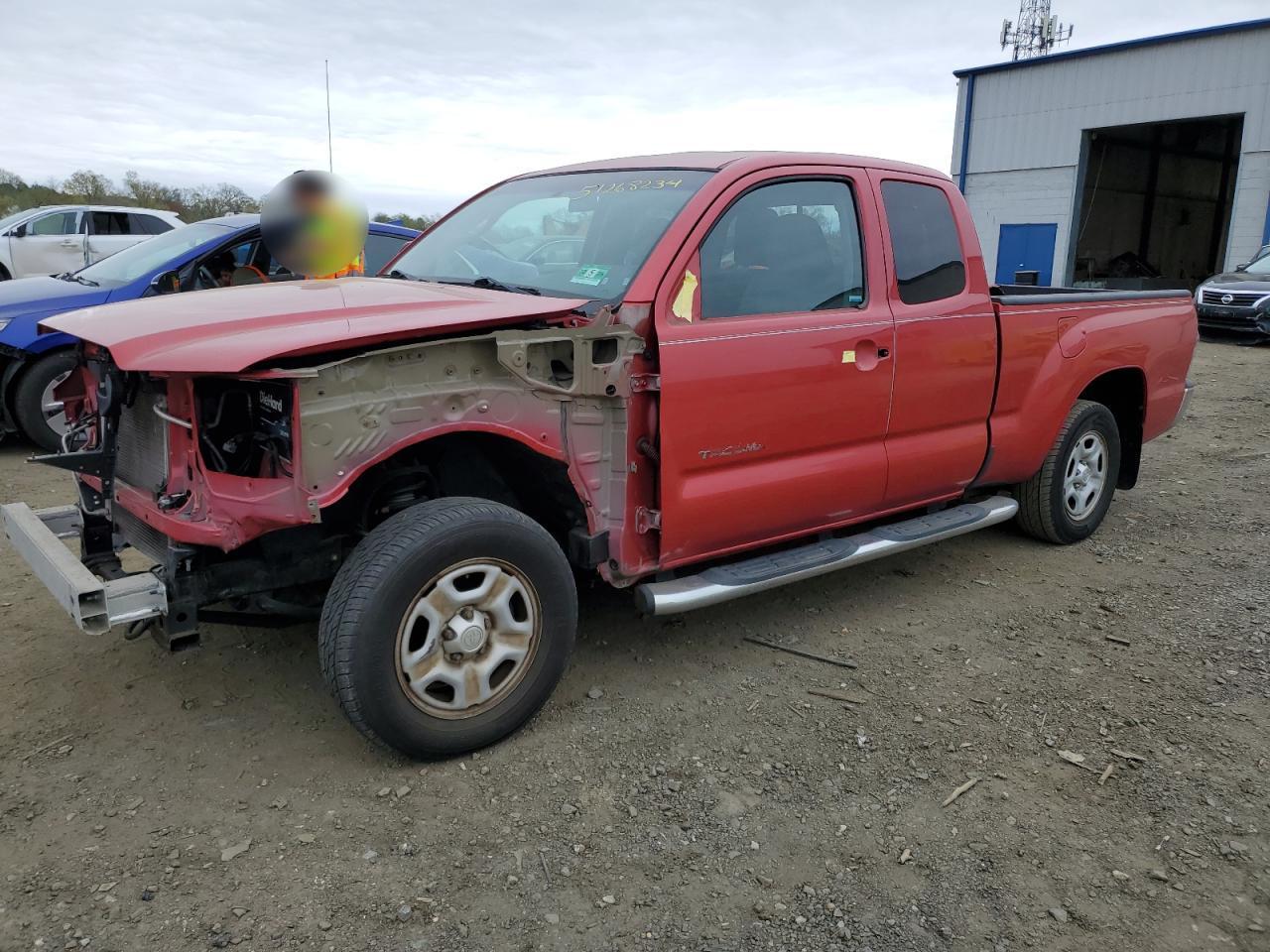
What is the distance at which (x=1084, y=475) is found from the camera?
541cm

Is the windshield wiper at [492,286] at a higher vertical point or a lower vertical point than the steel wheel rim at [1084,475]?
higher

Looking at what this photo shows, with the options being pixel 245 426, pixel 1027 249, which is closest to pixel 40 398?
pixel 245 426

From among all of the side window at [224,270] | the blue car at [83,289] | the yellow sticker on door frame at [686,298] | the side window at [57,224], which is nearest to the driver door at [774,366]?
the yellow sticker on door frame at [686,298]

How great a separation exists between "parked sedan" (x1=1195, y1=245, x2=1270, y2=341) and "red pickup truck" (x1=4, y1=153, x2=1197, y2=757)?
12129 mm

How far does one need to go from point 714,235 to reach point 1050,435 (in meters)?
2.40

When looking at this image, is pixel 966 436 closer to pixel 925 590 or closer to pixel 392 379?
pixel 925 590

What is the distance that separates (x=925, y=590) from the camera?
4.80 metres

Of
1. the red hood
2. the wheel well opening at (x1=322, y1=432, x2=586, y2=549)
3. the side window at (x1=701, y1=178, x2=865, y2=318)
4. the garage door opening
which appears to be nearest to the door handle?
the side window at (x1=701, y1=178, x2=865, y2=318)

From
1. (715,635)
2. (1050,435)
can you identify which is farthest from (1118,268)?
(715,635)

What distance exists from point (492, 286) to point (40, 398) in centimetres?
455

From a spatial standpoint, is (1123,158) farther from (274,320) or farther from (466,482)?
(274,320)

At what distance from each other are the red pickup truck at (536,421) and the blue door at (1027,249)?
20087mm

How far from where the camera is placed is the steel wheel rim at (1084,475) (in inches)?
209

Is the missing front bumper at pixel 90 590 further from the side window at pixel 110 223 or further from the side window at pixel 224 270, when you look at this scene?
the side window at pixel 110 223
